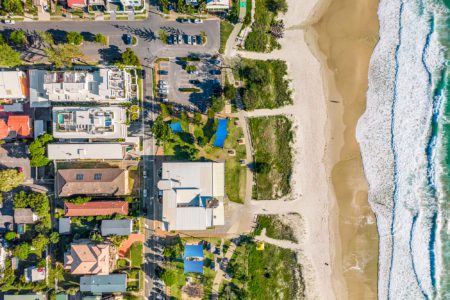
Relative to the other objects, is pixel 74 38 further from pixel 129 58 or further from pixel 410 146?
pixel 410 146

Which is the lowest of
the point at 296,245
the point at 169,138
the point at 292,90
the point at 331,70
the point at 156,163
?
the point at 296,245

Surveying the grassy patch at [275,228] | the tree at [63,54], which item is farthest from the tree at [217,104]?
the tree at [63,54]

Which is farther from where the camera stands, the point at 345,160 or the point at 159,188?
the point at 345,160

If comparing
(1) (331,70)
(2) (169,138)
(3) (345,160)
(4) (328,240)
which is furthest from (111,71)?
(4) (328,240)

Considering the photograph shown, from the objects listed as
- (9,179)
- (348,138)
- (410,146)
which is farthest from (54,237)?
(410,146)

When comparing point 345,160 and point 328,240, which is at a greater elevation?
point 345,160

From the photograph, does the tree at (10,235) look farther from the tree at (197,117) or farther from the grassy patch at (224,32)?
the grassy patch at (224,32)

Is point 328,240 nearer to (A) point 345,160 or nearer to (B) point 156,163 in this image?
(A) point 345,160
